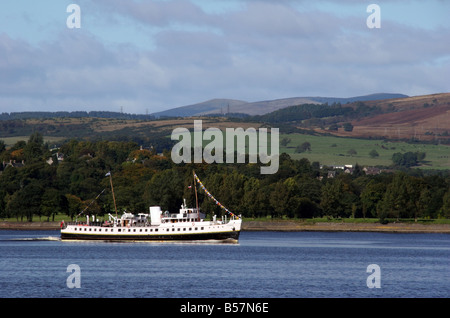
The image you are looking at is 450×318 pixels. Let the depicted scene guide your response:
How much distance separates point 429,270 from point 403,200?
80565 mm

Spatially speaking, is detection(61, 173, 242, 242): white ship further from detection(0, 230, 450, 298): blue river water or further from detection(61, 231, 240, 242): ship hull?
detection(0, 230, 450, 298): blue river water

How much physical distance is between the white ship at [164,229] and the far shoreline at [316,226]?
137ft

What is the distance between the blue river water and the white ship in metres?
2.37

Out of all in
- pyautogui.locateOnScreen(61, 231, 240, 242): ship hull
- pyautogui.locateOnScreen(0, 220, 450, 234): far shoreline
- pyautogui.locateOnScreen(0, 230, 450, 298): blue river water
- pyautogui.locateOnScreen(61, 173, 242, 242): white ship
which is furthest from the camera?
pyautogui.locateOnScreen(0, 220, 450, 234): far shoreline

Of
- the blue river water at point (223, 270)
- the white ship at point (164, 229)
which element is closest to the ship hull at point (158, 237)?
the white ship at point (164, 229)

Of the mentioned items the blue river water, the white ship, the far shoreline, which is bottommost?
the blue river water

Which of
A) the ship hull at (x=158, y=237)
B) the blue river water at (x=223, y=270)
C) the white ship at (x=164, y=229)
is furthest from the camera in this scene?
the white ship at (x=164, y=229)

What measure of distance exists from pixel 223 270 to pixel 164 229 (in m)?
41.7

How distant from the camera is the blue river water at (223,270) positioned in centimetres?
6356

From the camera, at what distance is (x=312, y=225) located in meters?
163

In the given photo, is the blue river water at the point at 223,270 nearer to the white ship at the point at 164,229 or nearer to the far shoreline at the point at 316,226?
the white ship at the point at 164,229

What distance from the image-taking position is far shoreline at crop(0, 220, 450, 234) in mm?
156125

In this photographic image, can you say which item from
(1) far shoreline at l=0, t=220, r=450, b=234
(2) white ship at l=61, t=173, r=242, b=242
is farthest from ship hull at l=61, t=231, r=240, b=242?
(1) far shoreline at l=0, t=220, r=450, b=234
